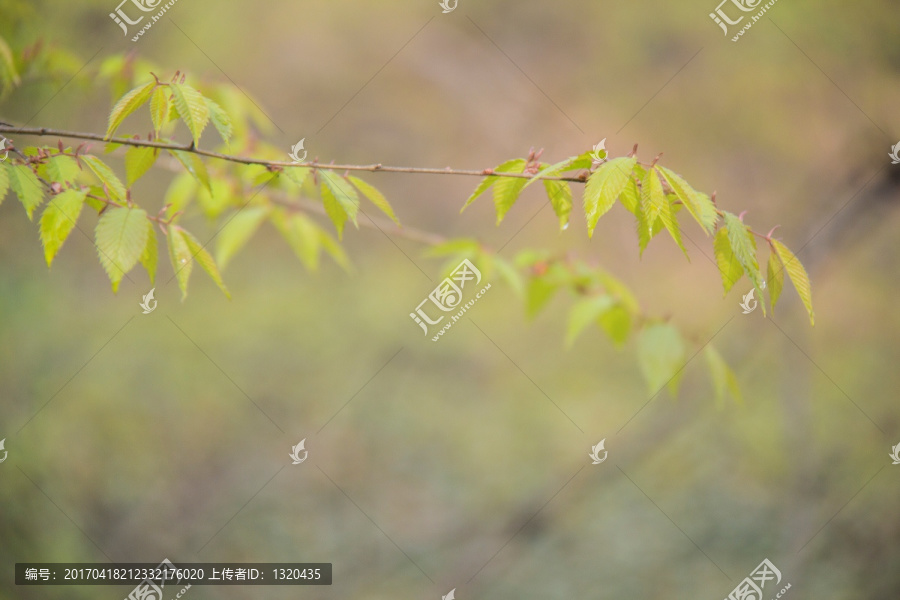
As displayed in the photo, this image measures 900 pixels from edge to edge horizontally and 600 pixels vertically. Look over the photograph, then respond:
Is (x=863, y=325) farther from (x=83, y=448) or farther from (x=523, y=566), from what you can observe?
(x=83, y=448)

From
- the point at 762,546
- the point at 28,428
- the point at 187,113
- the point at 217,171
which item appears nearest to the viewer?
the point at 187,113

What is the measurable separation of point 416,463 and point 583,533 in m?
1.43

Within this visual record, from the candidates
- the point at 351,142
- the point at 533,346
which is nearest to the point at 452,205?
the point at 351,142

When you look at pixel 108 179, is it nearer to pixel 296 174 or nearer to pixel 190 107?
pixel 190 107

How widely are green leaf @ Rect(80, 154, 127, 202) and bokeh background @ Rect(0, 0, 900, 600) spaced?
1551 mm

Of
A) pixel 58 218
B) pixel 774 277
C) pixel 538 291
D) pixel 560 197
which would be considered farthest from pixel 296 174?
pixel 538 291

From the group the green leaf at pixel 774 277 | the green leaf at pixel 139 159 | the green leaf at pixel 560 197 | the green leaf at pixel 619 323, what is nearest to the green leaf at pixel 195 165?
the green leaf at pixel 139 159

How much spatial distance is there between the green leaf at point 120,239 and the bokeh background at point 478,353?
1670 mm

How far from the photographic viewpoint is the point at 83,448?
381 cm

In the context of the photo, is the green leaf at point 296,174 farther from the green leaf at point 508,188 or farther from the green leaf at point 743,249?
the green leaf at point 743,249

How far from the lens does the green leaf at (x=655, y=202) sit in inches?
39.0

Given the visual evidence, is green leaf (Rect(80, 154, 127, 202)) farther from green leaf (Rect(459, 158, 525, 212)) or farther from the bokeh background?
the bokeh background

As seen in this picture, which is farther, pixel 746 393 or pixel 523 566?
pixel 746 393

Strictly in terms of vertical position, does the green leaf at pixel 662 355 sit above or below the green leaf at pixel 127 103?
below
